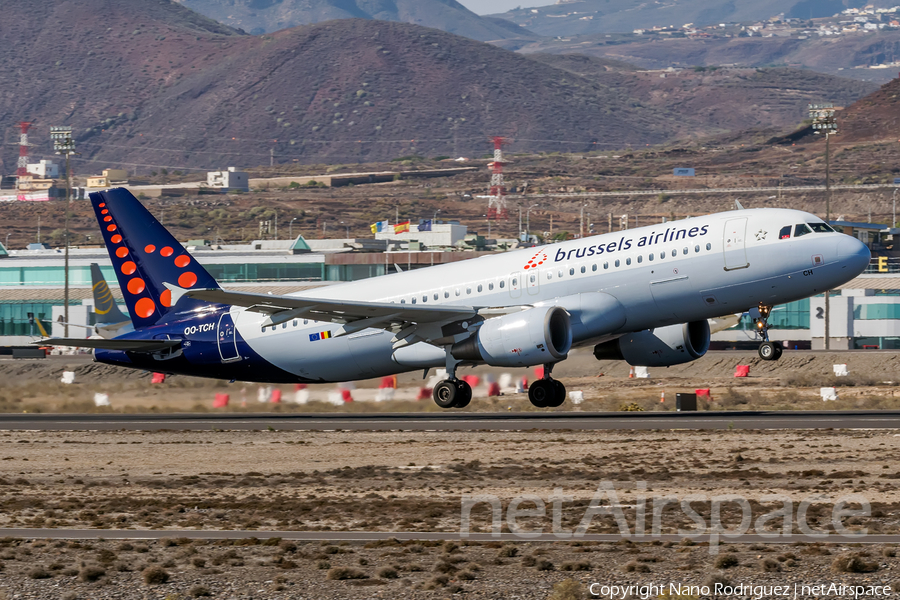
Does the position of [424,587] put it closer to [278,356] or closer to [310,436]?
[310,436]

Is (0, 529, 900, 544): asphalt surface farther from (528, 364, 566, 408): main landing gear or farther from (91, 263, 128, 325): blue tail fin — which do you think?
(91, 263, 128, 325): blue tail fin

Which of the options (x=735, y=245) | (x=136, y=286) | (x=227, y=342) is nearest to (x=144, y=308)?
(x=136, y=286)

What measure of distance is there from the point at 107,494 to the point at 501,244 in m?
108

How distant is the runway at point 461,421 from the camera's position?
40.4 m

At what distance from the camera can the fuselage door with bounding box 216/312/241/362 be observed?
44094mm

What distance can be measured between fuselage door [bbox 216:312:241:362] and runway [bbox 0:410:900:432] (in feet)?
8.26

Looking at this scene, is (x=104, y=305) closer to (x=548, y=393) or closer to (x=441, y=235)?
(x=548, y=393)

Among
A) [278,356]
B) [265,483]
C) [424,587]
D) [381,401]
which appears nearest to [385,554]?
[424,587]

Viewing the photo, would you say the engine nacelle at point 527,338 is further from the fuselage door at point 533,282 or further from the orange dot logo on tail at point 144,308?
the orange dot logo on tail at point 144,308

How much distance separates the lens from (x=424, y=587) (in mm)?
17688

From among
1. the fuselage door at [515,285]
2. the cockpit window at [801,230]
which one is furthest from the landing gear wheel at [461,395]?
the cockpit window at [801,230]

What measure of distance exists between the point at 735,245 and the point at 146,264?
2174 cm

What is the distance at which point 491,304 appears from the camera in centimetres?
4050

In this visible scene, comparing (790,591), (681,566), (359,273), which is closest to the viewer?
(790,591)
